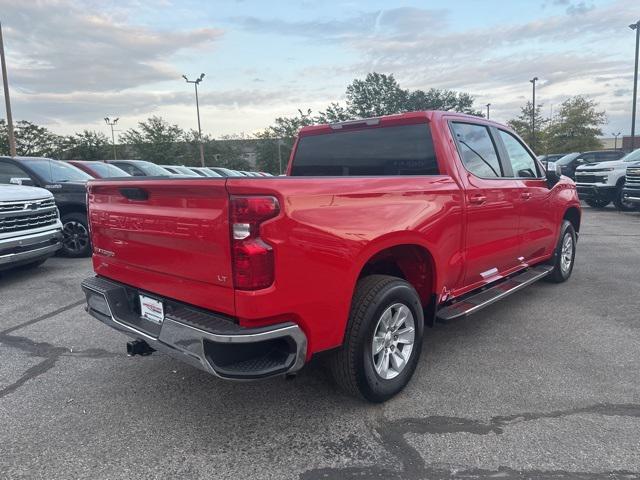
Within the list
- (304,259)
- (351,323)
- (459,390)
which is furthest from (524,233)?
(304,259)

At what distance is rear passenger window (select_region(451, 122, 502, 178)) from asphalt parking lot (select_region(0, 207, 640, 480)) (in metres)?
1.52

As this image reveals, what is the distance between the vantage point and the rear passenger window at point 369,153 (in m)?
3.94

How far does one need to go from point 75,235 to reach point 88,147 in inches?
1542

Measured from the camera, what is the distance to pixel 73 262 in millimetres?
8164

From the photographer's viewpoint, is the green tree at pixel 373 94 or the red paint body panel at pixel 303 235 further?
the green tree at pixel 373 94

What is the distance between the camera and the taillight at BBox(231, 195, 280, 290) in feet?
7.91

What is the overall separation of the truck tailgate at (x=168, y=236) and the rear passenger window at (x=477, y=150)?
238 centimetres

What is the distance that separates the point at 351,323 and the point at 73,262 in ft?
22.3

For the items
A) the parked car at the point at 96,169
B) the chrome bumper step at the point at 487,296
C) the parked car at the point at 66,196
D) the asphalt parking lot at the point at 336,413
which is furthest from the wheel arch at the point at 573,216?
the parked car at the point at 96,169

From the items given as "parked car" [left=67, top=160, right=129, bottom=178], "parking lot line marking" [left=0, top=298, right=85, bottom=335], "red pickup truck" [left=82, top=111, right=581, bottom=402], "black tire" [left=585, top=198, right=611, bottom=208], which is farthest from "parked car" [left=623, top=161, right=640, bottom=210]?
"parking lot line marking" [left=0, top=298, right=85, bottom=335]

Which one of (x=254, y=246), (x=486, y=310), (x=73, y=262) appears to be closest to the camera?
(x=254, y=246)

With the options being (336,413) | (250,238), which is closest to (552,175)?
(336,413)

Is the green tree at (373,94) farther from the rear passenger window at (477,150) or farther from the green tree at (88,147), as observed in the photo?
the rear passenger window at (477,150)

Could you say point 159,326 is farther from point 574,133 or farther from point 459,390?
point 574,133
